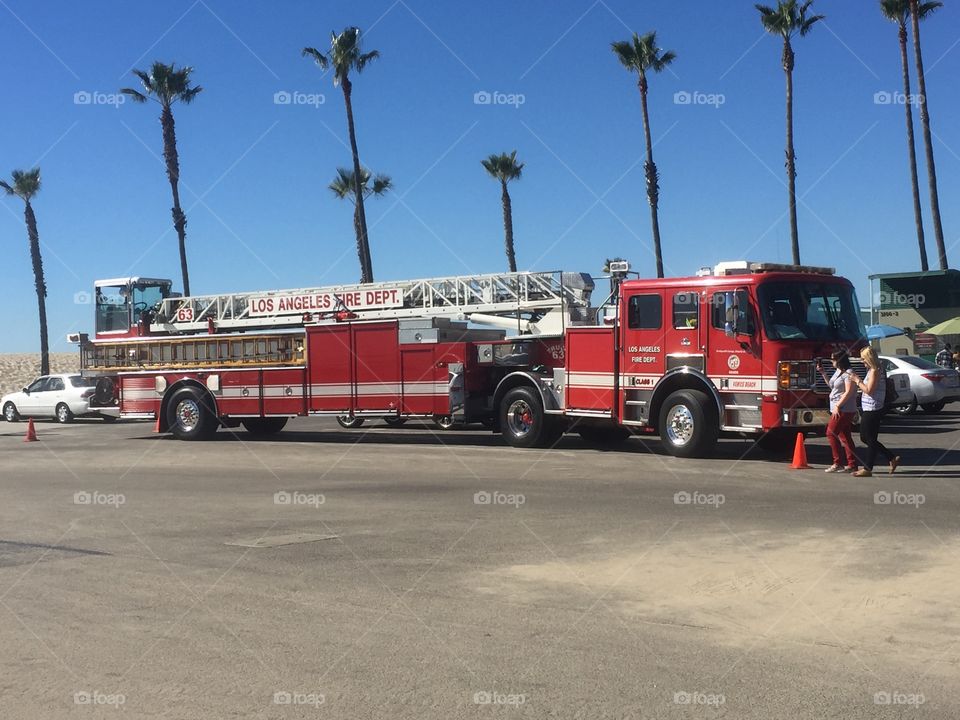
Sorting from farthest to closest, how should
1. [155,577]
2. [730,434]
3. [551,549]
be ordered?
[730,434] → [551,549] → [155,577]

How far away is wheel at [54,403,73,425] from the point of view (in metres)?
32.9

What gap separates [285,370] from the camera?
22.5 meters

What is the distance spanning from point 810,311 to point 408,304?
9.06 meters

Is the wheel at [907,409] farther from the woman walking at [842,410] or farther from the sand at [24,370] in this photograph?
the sand at [24,370]

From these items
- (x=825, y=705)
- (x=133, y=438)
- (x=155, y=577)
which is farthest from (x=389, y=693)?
(x=133, y=438)

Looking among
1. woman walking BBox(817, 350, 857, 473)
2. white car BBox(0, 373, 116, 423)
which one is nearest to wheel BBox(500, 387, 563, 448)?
woman walking BBox(817, 350, 857, 473)

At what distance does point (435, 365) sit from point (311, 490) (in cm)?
697

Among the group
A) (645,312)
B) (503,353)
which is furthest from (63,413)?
(645,312)

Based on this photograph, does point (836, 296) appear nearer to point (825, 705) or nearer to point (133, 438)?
point (825, 705)
